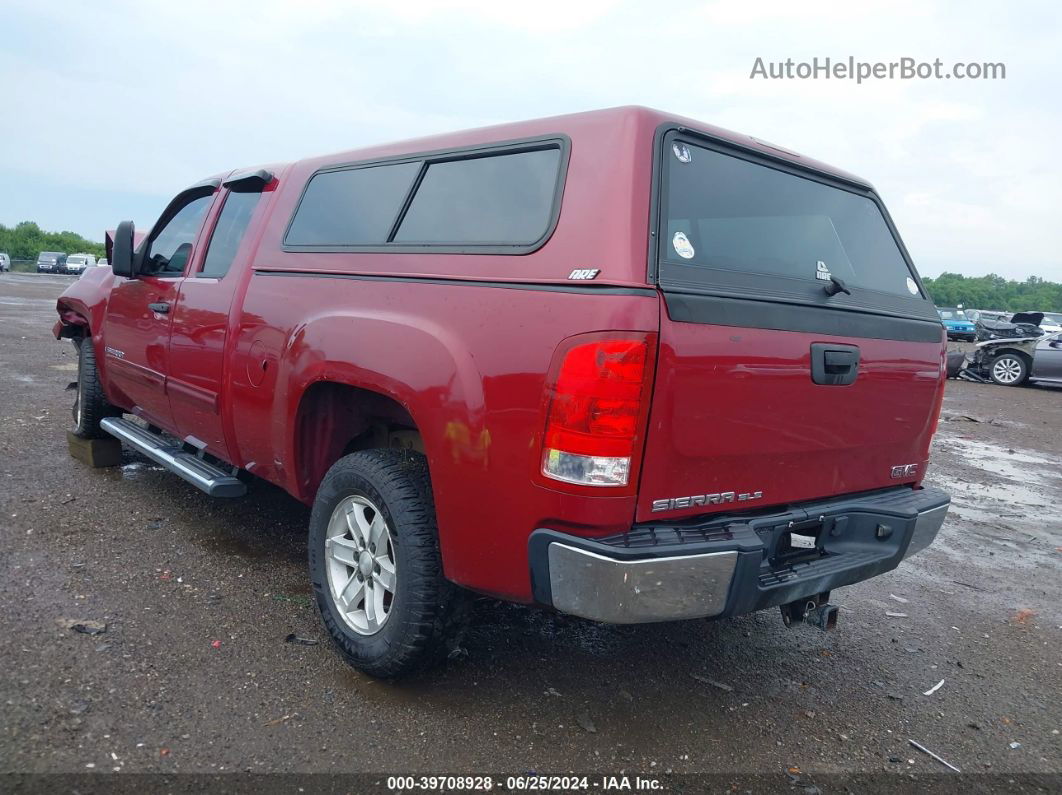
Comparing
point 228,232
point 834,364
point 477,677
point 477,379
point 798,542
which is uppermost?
point 228,232

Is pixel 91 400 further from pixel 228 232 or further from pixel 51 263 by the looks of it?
pixel 51 263

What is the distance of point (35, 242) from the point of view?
76188 mm

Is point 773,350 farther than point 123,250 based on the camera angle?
No

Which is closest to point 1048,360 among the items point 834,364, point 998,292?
point 834,364

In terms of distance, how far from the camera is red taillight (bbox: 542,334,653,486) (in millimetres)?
2273

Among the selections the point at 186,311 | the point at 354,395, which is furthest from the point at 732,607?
the point at 186,311

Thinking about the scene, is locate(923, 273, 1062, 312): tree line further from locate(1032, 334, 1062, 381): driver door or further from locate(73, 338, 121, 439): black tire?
locate(73, 338, 121, 439): black tire

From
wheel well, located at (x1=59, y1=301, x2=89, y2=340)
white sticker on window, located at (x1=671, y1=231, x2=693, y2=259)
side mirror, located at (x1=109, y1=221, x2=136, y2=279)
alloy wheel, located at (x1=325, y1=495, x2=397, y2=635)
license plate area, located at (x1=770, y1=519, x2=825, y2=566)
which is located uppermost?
white sticker on window, located at (x1=671, y1=231, x2=693, y2=259)

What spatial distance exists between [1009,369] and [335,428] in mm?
16976

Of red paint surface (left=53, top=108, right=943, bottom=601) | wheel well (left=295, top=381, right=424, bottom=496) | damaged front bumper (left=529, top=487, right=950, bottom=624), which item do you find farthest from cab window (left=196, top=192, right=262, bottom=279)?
damaged front bumper (left=529, top=487, right=950, bottom=624)

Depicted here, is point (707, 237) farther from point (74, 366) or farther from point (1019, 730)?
point (74, 366)

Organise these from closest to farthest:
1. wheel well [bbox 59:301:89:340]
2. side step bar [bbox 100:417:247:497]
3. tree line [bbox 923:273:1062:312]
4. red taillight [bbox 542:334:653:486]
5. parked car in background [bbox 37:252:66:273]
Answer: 1. red taillight [bbox 542:334:653:486]
2. side step bar [bbox 100:417:247:497]
3. wheel well [bbox 59:301:89:340]
4. parked car in background [bbox 37:252:66:273]
5. tree line [bbox 923:273:1062:312]

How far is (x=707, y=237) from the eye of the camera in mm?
2705

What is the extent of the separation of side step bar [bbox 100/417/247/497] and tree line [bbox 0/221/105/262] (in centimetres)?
7616
